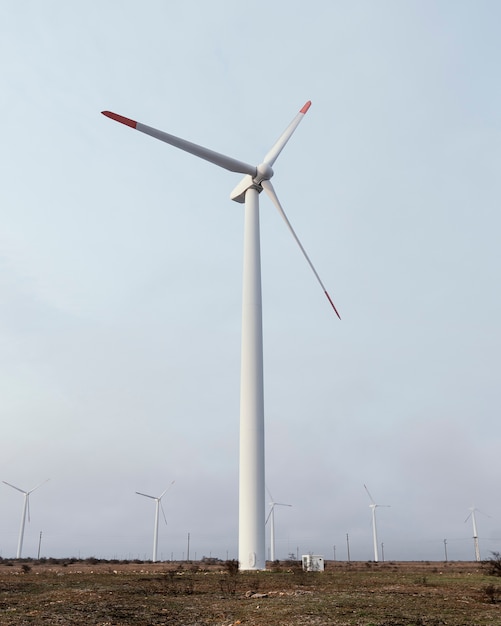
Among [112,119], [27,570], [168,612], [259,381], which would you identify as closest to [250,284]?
[259,381]

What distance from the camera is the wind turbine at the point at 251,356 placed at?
146 ft

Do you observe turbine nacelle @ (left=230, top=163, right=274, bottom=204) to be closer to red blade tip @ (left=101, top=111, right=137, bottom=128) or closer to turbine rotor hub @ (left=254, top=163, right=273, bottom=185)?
turbine rotor hub @ (left=254, top=163, right=273, bottom=185)

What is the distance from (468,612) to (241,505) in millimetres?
23694

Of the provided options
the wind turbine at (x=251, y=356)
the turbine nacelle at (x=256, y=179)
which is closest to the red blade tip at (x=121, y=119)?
the wind turbine at (x=251, y=356)

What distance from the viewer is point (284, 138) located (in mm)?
60562

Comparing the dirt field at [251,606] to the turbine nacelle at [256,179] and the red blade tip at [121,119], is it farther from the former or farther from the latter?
the turbine nacelle at [256,179]

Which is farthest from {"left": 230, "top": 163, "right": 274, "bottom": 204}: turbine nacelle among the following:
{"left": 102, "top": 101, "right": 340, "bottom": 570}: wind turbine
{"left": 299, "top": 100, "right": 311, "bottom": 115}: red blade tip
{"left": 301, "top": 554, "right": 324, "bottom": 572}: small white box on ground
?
{"left": 301, "top": 554, "right": 324, "bottom": 572}: small white box on ground

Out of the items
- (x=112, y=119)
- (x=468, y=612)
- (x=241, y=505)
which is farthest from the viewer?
(x=241, y=505)

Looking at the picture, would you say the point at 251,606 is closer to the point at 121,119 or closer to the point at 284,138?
the point at 121,119

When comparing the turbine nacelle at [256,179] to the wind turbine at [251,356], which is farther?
the turbine nacelle at [256,179]

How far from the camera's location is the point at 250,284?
49594 mm

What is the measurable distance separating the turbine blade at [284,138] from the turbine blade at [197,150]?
2.87 meters

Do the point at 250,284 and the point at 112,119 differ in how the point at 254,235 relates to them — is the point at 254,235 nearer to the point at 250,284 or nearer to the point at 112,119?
the point at 250,284

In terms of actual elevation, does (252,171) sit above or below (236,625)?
above
